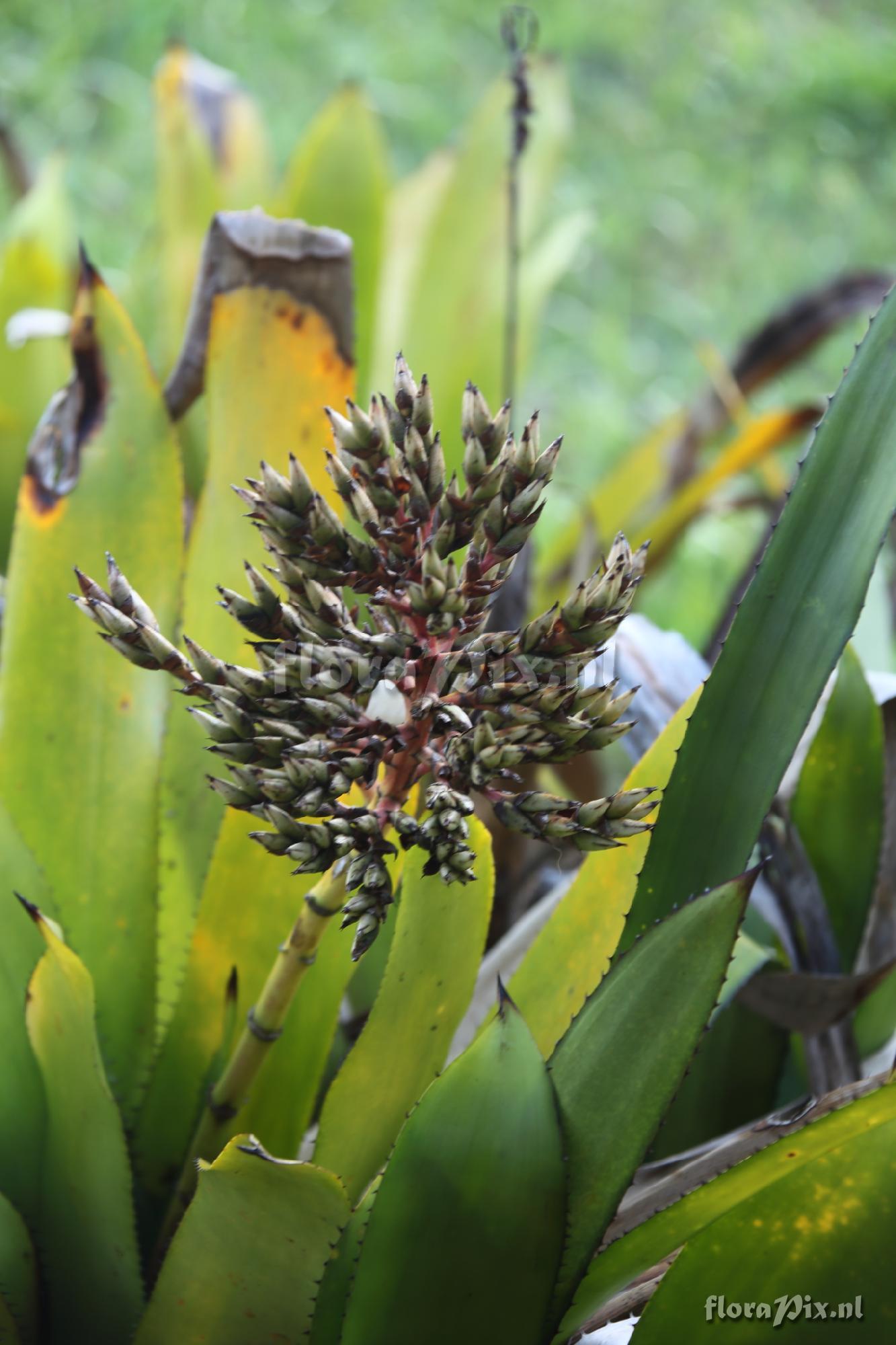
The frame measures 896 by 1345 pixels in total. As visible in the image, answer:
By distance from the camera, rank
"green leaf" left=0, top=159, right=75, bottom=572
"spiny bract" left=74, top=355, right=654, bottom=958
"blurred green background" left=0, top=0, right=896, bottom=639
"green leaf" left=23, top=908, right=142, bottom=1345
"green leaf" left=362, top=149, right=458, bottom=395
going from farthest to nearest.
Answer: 1. "blurred green background" left=0, top=0, right=896, bottom=639
2. "green leaf" left=362, top=149, right=458, bottom=395
3. "green leaf" left=0, top=159, right=75, bottom=572
4. "green leaf" left=23, top=908, right=142, bottom=1345
5. "spiny bract" left=74, top=355, right=654, bottom=958

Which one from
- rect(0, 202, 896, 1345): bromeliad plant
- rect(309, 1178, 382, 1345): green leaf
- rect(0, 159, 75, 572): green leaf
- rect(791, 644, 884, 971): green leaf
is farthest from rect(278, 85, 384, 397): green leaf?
rect(309, 1178, 382, 1345): green leaf

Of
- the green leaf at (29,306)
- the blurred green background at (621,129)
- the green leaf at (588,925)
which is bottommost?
the green leaf at (588,925)

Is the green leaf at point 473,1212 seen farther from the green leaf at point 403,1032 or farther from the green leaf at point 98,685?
the green leaf at point 98,685

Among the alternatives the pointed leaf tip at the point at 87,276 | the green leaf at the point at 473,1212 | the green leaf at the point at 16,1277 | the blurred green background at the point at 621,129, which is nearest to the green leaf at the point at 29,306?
the pointed leaf tip at the point at 87,276

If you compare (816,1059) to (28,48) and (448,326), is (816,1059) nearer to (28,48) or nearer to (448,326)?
(448,326)

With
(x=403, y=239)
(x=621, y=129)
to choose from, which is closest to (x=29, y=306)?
(x=403, y=239)

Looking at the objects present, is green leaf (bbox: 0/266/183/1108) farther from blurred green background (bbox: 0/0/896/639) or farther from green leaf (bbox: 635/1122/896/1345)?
blurred green background (bbox: 0/0/896/639)

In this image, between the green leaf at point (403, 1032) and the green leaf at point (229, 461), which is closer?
the green leaf at point (403, 1032)
